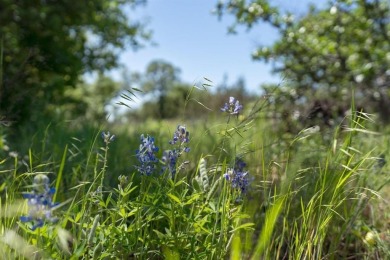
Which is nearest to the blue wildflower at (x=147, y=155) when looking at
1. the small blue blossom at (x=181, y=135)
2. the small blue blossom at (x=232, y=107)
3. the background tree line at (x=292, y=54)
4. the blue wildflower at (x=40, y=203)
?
the small blue blossom at (x=181, y=135)

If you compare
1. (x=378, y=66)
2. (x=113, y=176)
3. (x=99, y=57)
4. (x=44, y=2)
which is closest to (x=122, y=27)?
(x=99, y=57)

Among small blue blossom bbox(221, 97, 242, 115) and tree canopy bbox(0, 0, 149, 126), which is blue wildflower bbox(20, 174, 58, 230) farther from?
tree canopy bbox(0, 0, 149, 126)

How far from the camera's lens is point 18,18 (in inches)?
249

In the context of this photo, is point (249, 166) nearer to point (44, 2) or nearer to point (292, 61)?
point (292, 61)

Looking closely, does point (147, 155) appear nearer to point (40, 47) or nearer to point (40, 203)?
point (40, 203)

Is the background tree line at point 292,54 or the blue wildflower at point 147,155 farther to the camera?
the background tree line at point 292,54

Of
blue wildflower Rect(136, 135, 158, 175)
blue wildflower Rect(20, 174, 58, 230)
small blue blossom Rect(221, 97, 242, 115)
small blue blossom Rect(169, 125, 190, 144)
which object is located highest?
small blue blossom Rect(221, 97, 242, 115)

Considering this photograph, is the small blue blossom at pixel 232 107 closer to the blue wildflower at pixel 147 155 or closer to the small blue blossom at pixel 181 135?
the small blue blossom at pixel 181 135

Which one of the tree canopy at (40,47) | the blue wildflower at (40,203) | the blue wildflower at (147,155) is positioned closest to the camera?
the blue wildflower at (40,203)

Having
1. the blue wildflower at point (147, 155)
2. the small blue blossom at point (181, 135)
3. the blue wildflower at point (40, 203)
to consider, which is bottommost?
the blue wildflower at point (40, 203)

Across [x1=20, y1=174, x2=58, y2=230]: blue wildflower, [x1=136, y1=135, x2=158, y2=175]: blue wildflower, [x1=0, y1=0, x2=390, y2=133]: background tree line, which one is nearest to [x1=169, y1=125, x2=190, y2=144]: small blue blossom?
[x1=136, y1=135, x2=158, y2=175]: blue wildflower

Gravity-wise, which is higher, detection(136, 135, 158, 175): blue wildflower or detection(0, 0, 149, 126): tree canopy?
detection(0, 0, 149, 126): tree canopy

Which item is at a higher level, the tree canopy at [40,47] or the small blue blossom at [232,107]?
the tree canopy at [40,47]

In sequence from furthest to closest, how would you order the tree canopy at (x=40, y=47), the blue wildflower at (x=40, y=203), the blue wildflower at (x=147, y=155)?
the tree canopy at (x=40, y=47), the blue wildflower at (x=147, y=155), the blue wildflower at (x=40, y=203)
